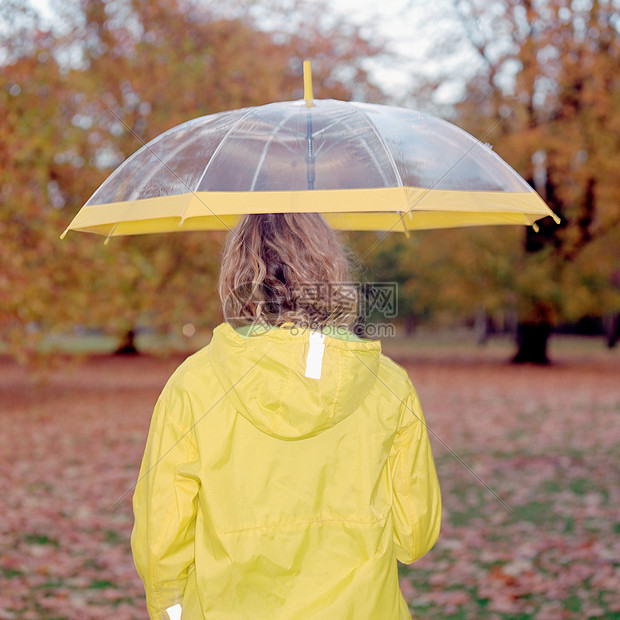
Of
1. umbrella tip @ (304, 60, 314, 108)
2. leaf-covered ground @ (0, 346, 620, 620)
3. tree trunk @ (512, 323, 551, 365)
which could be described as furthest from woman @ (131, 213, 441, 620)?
tree trunk @ (512, 323, 551, 365)

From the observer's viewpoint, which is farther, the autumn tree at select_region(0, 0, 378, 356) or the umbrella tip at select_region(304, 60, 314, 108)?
the autumn tree at select_region(0, 0, 378, 356)

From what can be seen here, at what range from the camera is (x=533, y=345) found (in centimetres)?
1981

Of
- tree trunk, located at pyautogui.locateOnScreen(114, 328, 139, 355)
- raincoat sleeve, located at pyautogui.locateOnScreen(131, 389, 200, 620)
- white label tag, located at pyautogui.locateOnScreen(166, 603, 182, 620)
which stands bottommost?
tree trunk, located at pyautogui.locateOnScreen(114, 328, 139, 355)

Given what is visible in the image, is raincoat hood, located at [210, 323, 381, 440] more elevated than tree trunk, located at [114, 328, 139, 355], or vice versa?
raincoat hood, located at [210, 323, 381, 440]

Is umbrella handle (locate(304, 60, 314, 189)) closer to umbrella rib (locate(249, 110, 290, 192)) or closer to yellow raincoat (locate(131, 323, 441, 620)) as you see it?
umbrella rib (locate(249, 110, 290, 192))

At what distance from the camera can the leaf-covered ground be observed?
A: 409 centimetres

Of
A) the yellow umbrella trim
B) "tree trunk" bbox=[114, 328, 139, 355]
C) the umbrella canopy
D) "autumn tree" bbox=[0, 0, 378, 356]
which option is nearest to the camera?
the yellow umbrella trim

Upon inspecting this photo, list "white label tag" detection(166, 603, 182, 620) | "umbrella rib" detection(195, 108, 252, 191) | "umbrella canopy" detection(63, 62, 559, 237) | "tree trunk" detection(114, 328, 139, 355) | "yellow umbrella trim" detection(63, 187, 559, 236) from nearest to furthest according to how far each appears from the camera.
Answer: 1. "white label tag" detection(166, 603, 182, 620)
2. "yellow umbrella trim" detection(63, 187, 559, 236)
3. "umbrella canopy" detection(63, 62, 559, 237)
4. "umbrella rib" detection(195, 108, 252, 191)
5. "tree trunk" detection(114, 328, 139, 355)

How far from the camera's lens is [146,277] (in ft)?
39.4

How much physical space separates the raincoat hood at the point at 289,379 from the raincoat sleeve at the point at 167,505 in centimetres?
15

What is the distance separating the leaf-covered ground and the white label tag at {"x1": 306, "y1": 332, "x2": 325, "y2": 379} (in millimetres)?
2744

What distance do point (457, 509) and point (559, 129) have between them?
12.2 m

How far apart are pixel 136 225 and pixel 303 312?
1309 mm

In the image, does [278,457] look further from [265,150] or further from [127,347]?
[127,347]
